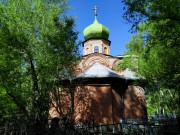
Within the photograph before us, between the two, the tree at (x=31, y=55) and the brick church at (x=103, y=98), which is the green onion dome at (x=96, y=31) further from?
the tree at (x=31, y=55)

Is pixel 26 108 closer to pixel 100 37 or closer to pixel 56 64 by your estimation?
pixel 56 64

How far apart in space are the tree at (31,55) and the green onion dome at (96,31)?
18984 mm

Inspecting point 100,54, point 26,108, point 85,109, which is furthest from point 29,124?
point 100,54

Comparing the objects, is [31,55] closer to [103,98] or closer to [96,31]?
[103,98]

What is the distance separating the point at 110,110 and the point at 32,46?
8857 mm

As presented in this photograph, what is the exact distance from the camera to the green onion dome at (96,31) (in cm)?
3403

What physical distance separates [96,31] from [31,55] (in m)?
21.2

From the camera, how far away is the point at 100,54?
33438 millimetres

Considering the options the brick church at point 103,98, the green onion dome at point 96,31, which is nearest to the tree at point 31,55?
the brick church at point 103,98

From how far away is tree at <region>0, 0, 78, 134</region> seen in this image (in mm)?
13277

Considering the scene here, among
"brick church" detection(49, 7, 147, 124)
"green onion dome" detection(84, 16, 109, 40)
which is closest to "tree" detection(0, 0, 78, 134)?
"brick church" detection(49, 7, 147, 124)

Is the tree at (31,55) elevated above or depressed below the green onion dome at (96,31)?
below

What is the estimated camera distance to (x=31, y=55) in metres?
13.7

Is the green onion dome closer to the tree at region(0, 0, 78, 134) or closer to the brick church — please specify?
the brick church
